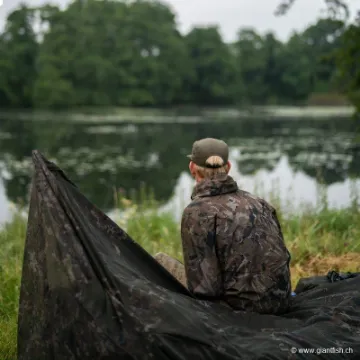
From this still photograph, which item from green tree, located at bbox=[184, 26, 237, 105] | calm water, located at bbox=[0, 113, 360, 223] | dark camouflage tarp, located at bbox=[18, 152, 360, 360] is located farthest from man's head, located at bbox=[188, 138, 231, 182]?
green tree, located at bbox=[184, 26, 237, 105]

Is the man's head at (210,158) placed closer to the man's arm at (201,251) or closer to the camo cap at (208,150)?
the camo cap at (208,150)

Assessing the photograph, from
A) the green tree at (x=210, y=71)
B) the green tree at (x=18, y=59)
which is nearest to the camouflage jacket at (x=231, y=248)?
the green tree at (x=18, y=59)

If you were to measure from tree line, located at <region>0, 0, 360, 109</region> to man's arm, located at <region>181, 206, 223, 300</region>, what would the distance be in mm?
51495

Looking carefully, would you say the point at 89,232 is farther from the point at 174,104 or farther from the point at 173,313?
the point at 174,104

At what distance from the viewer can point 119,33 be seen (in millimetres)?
64625

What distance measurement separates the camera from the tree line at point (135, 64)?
57.3m

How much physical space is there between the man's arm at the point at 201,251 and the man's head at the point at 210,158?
0.27 meters

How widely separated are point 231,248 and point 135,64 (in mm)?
60439

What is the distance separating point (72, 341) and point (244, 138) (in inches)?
Result: 940

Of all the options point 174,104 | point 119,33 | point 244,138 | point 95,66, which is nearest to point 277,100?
point 174,104

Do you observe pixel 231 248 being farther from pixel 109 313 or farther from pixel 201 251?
pixel 109 313

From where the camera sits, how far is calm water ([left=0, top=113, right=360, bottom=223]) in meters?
13.9

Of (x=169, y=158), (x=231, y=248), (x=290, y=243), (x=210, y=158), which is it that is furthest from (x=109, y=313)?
(x=169, y=158)

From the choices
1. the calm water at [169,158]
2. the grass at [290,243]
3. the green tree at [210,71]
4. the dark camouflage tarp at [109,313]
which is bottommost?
the calm water at [169,158]
